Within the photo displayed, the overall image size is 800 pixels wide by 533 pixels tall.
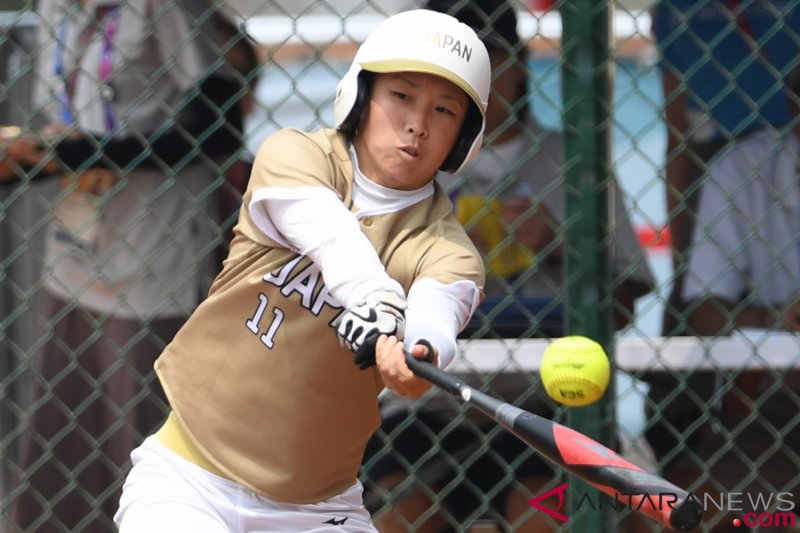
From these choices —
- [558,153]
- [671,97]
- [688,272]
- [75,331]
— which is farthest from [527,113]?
[75,331]

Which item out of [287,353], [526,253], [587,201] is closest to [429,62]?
Result: [287,353]

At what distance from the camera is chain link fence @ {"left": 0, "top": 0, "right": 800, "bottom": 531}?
3840 mm

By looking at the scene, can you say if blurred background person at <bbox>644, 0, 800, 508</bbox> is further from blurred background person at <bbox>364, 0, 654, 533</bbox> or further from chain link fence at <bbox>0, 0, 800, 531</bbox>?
blurred background person at <bbox>364, 0, 654, 533</bbox>

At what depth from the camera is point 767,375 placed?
13.0ft

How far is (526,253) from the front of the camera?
155 inches

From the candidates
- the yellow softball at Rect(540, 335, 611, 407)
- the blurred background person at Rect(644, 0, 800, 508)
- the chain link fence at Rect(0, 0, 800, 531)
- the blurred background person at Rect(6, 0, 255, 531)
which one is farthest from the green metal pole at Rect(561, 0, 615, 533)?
the blurred background person at Rect(6, 0, 255, 531)

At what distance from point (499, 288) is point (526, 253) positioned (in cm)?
13

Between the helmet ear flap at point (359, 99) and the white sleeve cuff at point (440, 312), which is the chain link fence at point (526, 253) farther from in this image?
the white sleeve cuff at point (440, 312)

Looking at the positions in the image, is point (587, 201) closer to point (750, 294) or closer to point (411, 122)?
point (750, 294)

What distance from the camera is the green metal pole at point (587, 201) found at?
12.5 ft

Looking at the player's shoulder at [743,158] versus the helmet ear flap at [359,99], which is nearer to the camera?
the helmet ear flap at [359,99]

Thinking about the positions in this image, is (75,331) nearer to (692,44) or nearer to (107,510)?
(107,510)

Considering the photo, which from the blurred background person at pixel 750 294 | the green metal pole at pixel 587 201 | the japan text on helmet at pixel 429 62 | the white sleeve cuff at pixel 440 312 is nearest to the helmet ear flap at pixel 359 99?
the japan text on helmet at pixel 429 62

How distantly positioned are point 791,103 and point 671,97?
0.35m
